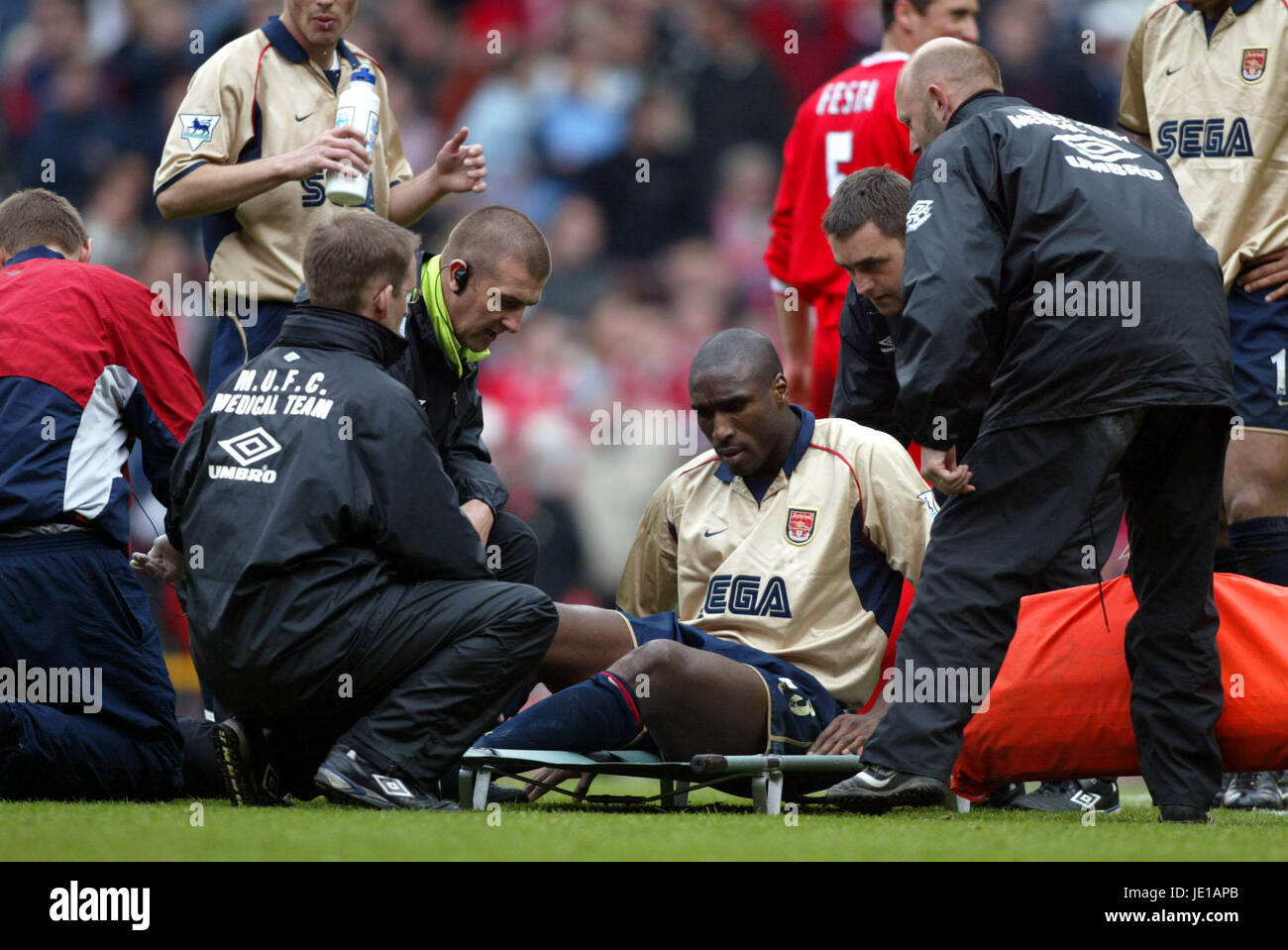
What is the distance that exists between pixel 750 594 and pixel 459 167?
1.64 meters

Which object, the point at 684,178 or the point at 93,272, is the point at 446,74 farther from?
the point at 93,272

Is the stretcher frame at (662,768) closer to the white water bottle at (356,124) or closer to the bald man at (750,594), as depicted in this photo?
the bald man at (750,594)

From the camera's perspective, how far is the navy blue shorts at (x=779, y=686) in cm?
450

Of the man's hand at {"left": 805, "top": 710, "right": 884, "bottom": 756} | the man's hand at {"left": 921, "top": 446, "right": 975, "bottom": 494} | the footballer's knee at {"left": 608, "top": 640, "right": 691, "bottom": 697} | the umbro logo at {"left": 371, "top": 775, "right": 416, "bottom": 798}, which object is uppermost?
the man's hand at {"left": 921, "top": 446, "right": 975, "bottom": 494}

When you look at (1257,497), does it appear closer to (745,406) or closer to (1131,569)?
(1131,569)

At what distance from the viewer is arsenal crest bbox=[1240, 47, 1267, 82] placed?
17.0 feet

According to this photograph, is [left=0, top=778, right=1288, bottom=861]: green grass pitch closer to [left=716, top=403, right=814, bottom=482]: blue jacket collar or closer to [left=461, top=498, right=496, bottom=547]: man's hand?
[left=461, top=498, right=496, bottom=547]: man's hand

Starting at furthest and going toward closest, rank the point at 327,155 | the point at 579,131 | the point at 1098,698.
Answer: the point at 579,131, the point at 327,155, the point at 1098,698

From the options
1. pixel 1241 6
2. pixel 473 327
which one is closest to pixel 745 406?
pixel 473 327

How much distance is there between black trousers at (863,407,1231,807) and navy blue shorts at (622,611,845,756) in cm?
58

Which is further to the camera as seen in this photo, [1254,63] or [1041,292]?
[1254,63]

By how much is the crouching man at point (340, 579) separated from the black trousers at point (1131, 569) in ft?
3.06

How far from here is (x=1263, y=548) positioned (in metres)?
4.95

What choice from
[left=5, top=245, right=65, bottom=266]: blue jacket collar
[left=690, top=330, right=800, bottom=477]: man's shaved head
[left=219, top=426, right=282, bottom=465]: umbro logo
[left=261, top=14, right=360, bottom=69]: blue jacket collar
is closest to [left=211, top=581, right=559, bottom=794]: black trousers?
[left=219, top=426, right=282, bottom=465]: umbro logo
